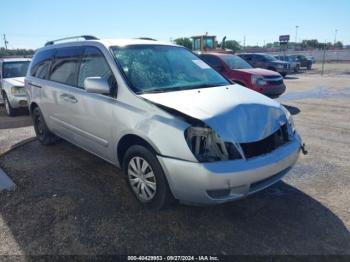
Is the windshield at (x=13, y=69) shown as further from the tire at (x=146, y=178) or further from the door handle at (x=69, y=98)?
the tire at (x=146, y=178)

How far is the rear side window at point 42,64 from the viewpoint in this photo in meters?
5.45

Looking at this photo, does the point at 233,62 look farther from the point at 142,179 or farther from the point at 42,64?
the point at 142,179

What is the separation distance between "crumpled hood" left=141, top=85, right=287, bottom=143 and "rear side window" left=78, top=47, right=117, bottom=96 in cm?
62

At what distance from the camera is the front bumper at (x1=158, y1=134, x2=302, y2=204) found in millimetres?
2854

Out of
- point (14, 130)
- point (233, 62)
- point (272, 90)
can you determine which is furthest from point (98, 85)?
point (233, 62)

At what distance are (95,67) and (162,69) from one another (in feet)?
2.87

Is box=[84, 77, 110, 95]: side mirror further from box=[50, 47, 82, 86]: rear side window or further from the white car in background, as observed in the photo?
the white car in background

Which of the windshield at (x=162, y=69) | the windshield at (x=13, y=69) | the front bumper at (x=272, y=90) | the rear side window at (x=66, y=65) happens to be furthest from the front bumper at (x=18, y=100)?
the front bumper at (x=272, y=90)

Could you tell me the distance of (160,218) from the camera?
132 inches

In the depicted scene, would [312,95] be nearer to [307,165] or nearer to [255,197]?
[307,165]

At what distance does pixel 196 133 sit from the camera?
117 inches

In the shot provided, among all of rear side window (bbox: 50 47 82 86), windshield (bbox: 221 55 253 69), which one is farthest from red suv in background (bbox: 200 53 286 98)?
rear side window (bbox: 50 47 82 86)

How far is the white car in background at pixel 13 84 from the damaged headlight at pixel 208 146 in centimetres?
705

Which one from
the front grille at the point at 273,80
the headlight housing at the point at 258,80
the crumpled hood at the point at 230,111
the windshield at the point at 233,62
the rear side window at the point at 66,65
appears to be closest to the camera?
the crumpled hood at the point at 230,111
